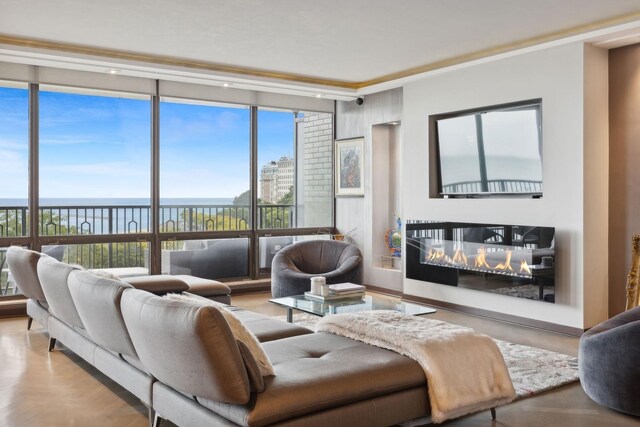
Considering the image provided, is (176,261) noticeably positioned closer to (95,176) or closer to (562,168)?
(95,176)

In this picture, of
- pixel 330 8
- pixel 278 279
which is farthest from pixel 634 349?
pixel 278 279

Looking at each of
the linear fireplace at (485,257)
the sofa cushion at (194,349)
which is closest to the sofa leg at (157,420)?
the sofa cushion at (194,349)

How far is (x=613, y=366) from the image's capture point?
11.6 ft

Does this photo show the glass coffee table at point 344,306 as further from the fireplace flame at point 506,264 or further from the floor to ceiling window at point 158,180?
the floor to ceiling window at point 158,180

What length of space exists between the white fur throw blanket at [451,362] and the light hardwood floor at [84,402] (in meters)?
0.29

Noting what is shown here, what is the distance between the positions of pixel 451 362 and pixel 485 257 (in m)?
3.10

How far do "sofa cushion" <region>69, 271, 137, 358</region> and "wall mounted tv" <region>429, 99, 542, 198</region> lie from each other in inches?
158

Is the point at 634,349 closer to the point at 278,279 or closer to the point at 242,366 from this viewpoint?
the point at 242,366

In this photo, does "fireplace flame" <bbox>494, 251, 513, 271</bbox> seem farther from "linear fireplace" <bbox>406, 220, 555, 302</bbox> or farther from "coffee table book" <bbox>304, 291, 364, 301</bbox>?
"coffee table book" <bbox>304, 291, 364, 301</bbox>

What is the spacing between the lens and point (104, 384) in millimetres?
4012

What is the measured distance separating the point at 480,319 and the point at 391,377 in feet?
11.2

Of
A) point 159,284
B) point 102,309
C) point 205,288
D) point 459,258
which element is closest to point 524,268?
point 459,258

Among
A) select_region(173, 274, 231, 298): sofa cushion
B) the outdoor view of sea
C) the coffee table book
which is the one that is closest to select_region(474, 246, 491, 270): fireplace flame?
the coffee table book

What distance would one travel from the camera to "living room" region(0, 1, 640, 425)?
12.6ft
